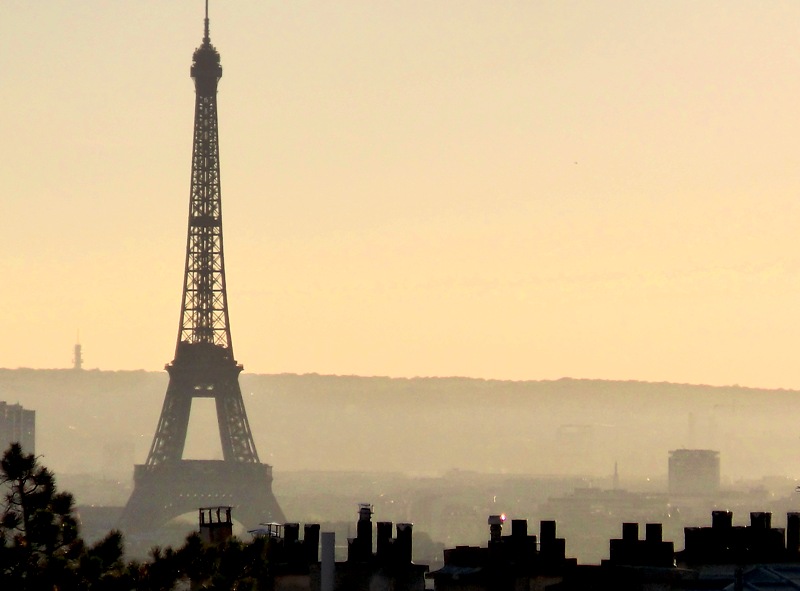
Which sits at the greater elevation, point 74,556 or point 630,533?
point 630,533

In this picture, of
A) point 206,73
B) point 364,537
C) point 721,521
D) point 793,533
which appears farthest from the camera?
point 206,73

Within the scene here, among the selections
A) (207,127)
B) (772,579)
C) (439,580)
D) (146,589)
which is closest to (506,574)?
(439,580)

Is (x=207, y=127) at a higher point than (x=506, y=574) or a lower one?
higher

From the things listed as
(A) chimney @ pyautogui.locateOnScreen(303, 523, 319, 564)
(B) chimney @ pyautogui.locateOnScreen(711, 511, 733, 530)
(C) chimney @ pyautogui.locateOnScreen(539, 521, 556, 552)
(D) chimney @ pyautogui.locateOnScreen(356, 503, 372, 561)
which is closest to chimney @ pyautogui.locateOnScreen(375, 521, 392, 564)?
(D) chimney @ pyautogui.locateOnScreen(356, 503, 372, 561)

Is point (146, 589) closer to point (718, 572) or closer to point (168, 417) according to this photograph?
point (718, 572)

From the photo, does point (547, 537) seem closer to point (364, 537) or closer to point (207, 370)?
point (364, 537)

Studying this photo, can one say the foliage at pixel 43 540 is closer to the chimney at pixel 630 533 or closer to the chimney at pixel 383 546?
the chimney at pixel 383 546

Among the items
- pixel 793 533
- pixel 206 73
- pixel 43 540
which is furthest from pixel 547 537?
pixel 206 73

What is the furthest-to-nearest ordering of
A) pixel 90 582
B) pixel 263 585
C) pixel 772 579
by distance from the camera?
pixel 90 582 → pixel 263 585 → pixel 772 579
